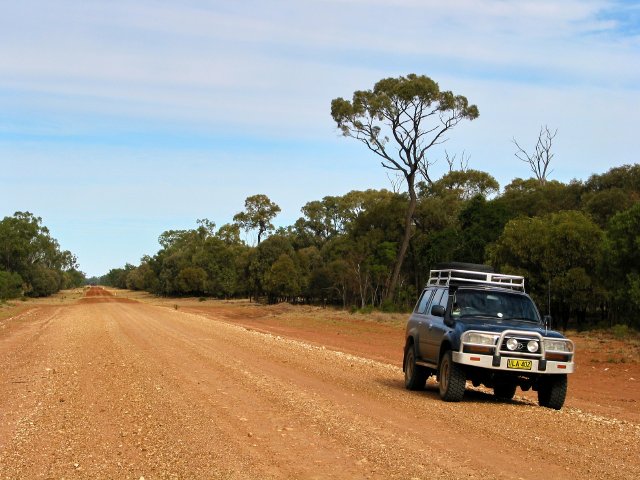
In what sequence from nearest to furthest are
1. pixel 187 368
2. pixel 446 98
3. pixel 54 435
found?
pixel 54 435 → pixel 187 368 → pixel 446 98

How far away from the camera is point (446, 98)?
5241 centimetres

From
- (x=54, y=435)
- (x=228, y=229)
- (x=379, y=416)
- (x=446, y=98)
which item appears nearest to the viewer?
(x=54, y=435)

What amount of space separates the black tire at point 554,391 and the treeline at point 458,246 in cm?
2269

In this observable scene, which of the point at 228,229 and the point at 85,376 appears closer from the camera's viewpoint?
the point at 85,376

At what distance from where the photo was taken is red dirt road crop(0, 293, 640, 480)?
7.23m

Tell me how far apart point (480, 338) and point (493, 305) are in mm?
1697

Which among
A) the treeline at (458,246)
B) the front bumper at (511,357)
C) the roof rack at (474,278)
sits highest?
the treeline at (458,246)

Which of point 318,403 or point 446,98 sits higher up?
point 446,98

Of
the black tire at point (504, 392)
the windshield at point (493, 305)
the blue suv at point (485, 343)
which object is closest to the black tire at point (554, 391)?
A: the blue suv at point (485, 343)

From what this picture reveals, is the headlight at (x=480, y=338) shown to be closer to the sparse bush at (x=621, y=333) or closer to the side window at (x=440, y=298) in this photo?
the side window at (x=440, y=298)

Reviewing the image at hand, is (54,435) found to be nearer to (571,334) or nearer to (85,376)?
(85,376)

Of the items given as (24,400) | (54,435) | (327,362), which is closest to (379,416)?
(54,435)

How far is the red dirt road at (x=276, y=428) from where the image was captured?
285 inches

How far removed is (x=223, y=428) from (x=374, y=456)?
7.69 ft
